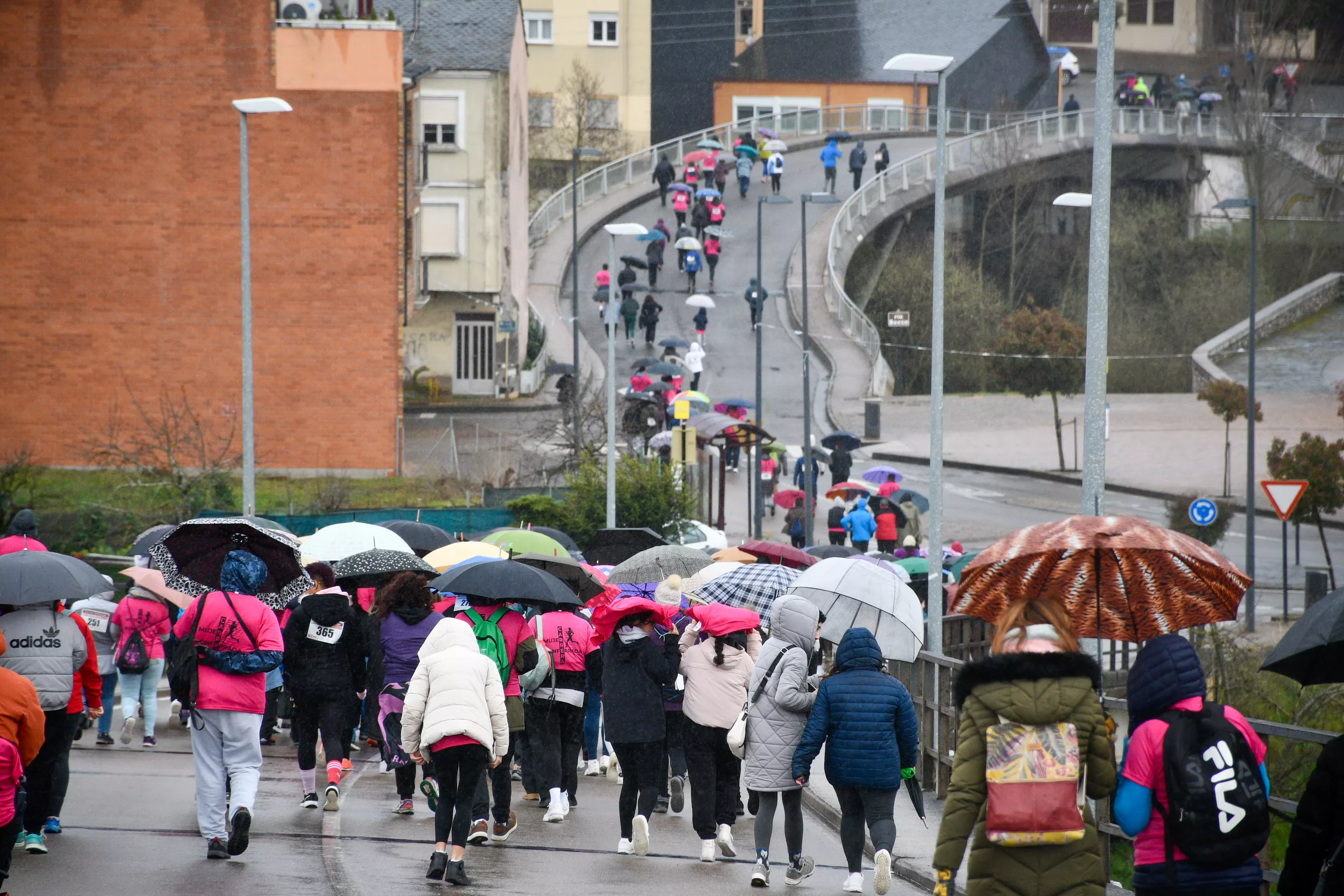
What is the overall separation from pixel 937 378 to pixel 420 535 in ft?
18.8

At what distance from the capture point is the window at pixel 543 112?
79562 mm

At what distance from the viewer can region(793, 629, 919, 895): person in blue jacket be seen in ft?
28.1

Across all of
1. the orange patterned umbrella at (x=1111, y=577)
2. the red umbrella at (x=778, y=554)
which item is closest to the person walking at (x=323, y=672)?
the orange patterned umbrella at (x=1111, y=577)

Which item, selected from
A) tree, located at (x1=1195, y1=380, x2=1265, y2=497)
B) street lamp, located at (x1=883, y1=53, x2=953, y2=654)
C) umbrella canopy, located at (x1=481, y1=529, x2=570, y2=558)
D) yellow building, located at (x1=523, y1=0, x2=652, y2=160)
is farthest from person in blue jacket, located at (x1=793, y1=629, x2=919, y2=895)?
yellow building, located at (x1=523, y1=0, x2=652, y2=160)

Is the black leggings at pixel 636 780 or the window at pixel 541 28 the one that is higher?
the window at pixel 541 28

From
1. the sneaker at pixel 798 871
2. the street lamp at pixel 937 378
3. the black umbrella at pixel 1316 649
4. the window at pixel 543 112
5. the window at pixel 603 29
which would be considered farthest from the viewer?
the window at pixel 603 29

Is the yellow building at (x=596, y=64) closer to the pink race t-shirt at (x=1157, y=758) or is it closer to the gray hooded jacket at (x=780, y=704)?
the gray hooded jacket at (x=780, y=704)

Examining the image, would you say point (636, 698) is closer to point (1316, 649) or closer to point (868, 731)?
point (868, 731)

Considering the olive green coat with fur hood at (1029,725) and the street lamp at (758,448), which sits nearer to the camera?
the olive green coat with fur hood at (1029,725)

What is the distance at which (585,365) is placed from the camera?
158 ft

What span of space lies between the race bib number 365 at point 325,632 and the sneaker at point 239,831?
1694 mm

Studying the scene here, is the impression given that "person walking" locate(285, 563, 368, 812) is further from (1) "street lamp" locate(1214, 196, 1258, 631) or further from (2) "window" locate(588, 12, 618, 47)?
(2) "window" locate(588, 12, 618, 47)

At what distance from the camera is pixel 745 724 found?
30.6ft

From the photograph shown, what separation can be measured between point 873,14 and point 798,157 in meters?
19.6
